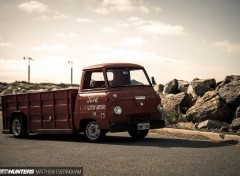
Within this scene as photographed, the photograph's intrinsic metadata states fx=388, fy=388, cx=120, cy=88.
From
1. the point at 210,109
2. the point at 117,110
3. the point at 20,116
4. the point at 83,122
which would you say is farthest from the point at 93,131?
the point at 210,109

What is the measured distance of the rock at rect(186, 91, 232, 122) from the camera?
1576 centimetres

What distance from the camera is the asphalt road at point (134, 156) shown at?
699cm

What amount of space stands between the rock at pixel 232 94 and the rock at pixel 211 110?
67 centimetres

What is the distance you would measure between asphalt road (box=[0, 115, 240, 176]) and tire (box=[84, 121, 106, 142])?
8.9 inches

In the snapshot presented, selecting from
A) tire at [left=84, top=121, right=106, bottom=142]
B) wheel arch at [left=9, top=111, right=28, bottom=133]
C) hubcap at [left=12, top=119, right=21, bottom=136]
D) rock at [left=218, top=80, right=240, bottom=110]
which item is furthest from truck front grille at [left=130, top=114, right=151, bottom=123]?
rock at [left=218, top=80, right=240, bottom=110]

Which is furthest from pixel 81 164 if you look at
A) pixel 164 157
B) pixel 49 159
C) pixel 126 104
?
pixel 126 104

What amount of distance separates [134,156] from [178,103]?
997cm

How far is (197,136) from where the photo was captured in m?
11.6

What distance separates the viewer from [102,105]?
10.8 meters

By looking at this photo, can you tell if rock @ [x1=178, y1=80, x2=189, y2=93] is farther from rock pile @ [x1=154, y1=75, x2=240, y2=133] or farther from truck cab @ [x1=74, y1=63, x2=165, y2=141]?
truck cab @ [x1=74, y1=63, x2=165, y2=141]

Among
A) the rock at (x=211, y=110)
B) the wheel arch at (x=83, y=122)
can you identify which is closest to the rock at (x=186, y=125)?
the rock at (x=211, y=110)

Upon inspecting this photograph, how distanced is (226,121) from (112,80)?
7.27 meters

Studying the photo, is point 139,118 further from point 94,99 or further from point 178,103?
point 178,103

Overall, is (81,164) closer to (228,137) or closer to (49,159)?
(49,159)
